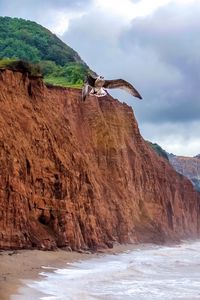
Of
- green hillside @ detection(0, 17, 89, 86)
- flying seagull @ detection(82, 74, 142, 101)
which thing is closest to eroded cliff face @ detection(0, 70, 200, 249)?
flying seagull @ detection(82, 74, 142, 101)

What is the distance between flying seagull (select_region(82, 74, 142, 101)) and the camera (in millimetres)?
12651

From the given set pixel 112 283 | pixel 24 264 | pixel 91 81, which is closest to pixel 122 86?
pixel 91 81

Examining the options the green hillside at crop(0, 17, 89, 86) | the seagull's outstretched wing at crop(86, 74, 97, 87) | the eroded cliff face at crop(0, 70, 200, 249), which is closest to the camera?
the seagull's outstretched wing at crop(86, 74, 97, 87)

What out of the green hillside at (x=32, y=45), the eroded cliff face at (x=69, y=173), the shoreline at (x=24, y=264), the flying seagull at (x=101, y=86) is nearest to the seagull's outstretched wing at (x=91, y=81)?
the flying seagull at (x=101, y=86)

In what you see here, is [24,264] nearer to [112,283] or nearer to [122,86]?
[112,283]

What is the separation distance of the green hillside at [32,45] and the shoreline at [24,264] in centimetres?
5142

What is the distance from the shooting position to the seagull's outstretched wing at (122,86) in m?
12.4

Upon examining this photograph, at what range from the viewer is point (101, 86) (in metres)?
13.4

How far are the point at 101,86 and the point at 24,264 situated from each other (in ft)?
40.9

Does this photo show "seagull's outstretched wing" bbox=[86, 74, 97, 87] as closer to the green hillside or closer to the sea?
the sea

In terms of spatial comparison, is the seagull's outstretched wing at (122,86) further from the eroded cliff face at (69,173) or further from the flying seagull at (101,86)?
the eroded cliff face at (69,173)

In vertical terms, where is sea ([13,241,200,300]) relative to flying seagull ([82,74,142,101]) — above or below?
below

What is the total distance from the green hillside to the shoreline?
169 feet

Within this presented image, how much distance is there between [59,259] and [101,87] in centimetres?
1652
